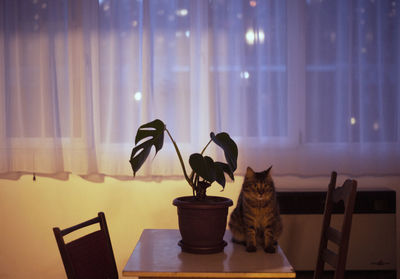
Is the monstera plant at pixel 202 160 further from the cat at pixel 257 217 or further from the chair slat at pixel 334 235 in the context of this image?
the chair slat at pixel 334 235

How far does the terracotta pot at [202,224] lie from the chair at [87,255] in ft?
1.19

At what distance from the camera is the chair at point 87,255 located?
63.2 inches

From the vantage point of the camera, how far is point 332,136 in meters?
2.78

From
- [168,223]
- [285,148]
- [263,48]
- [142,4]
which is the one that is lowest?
[168,223]

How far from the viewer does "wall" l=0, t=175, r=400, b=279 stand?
286cm

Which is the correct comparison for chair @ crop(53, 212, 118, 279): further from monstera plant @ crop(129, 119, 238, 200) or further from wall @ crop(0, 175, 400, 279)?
wall @ crop(0, 175, 400, 279)

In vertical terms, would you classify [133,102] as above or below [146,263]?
above

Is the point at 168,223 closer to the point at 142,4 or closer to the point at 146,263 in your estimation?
the point at 146,263

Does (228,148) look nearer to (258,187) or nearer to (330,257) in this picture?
(258,187)

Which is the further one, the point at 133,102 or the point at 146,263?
the point at 133,102

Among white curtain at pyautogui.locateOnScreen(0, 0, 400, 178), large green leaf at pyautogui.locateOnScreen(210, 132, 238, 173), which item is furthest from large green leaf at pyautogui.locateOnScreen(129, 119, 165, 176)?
white curtain at pyautogui.locateOnScreen(0, 0, 400, 178)

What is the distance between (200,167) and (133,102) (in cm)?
126

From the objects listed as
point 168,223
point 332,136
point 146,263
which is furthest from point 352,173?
point 146,263

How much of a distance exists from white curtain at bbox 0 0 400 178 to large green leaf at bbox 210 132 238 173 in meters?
0.92
